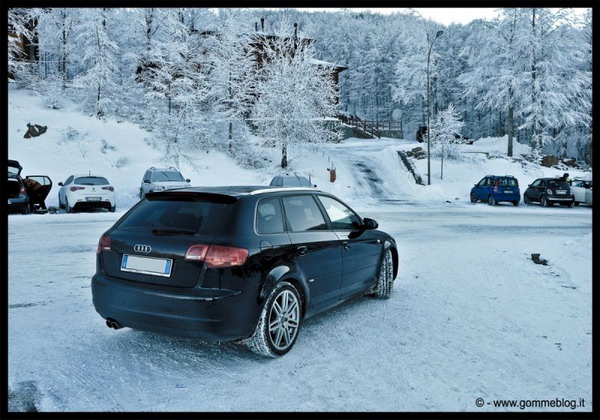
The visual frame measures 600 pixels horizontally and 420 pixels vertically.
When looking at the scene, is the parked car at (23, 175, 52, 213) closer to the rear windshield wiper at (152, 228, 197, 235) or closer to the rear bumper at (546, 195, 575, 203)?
the rear windshield wiper at (152, 228, 197, 235)

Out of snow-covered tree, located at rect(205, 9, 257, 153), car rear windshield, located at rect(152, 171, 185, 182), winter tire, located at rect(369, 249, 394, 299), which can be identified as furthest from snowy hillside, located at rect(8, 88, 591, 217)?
winter tire, located at rect(369, 249, 394, 299)

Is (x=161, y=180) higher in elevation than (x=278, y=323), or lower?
higher

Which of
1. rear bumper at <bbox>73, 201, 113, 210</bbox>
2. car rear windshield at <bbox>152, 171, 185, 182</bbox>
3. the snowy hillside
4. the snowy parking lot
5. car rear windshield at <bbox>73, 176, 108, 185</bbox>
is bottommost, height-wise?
the snowy parking lot

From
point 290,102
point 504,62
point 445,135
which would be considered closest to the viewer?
point 290,102

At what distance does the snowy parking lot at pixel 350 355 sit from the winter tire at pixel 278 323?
5.1 inches

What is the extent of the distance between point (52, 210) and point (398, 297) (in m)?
16.9

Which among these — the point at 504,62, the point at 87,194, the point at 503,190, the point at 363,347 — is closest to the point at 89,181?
the point at 87,194

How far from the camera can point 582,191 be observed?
2488cm

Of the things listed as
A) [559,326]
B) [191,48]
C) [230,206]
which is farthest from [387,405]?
[191,48]

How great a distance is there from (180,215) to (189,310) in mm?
913

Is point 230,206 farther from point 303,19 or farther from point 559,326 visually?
point 303,19

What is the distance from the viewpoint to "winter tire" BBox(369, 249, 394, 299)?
640cm

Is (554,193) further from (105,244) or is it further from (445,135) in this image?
(105,244)

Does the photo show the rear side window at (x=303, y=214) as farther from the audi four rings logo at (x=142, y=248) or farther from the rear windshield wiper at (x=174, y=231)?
the audi four rings logo at (x=142, y=248)
